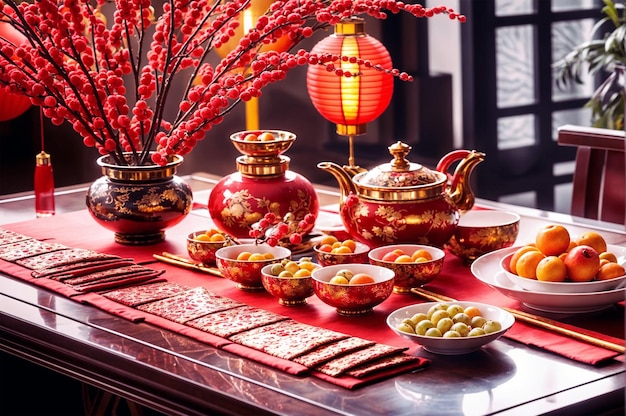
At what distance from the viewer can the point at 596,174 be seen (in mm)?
2680

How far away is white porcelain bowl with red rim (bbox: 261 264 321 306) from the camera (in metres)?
1.74

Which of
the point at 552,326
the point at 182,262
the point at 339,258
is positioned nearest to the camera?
the point at 552,326

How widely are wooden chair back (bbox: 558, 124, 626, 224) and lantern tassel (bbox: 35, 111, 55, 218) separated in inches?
48.6

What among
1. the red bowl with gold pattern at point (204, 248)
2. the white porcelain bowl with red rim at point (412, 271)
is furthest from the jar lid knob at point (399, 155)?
the red bowl with gold pattern at point (204, 248)

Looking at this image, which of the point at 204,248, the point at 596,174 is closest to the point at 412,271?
Result: the point at 204,248

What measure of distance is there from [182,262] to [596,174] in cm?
114

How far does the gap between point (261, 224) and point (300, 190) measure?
25 cm

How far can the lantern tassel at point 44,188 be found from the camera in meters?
2.51

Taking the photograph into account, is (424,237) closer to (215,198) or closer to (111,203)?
(215,198)

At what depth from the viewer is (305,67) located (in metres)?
4.74

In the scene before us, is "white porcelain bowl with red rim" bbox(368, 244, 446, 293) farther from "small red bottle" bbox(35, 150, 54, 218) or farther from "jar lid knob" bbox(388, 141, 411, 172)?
"small red bottle" bbox(35, 150, 54, 218)

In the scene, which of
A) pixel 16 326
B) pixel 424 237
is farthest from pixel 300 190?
pixel 16 326

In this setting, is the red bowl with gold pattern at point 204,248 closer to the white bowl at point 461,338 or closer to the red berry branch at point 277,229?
the red berry branch at point 277,229

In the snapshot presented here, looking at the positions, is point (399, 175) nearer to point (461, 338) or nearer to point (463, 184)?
point (463, 184)
